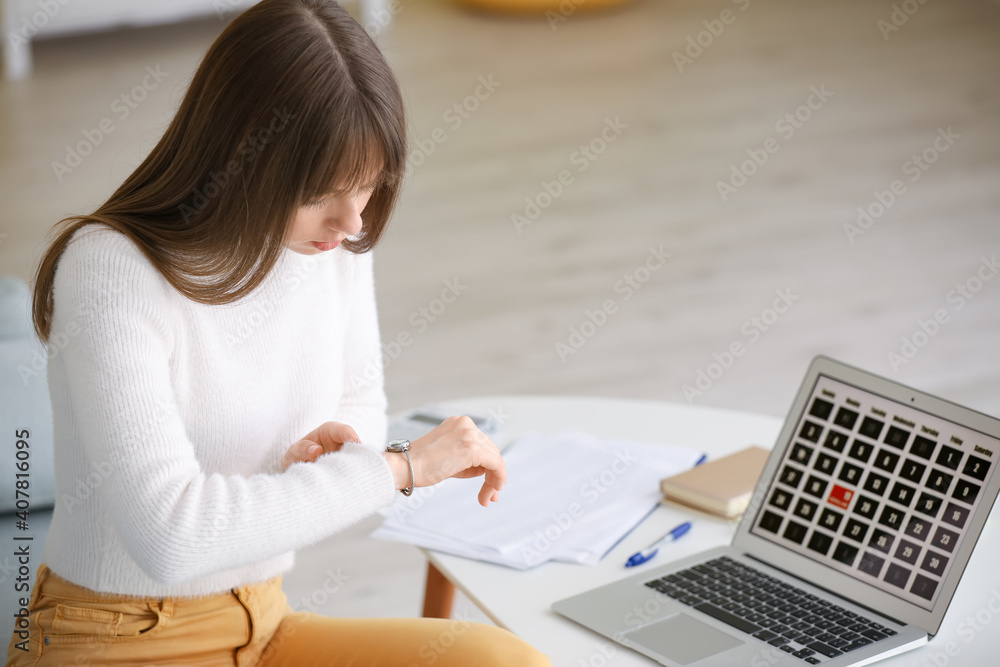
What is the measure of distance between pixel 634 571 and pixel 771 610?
18 centimetres

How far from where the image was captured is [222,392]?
4.49 ft

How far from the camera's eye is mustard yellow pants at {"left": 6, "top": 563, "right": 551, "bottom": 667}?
1293 mm

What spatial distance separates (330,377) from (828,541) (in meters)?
0.64

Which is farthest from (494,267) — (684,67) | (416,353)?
(684,67)

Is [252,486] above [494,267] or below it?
below

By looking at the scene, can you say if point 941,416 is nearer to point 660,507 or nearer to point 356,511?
point 660,507

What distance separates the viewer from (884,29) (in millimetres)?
6312
